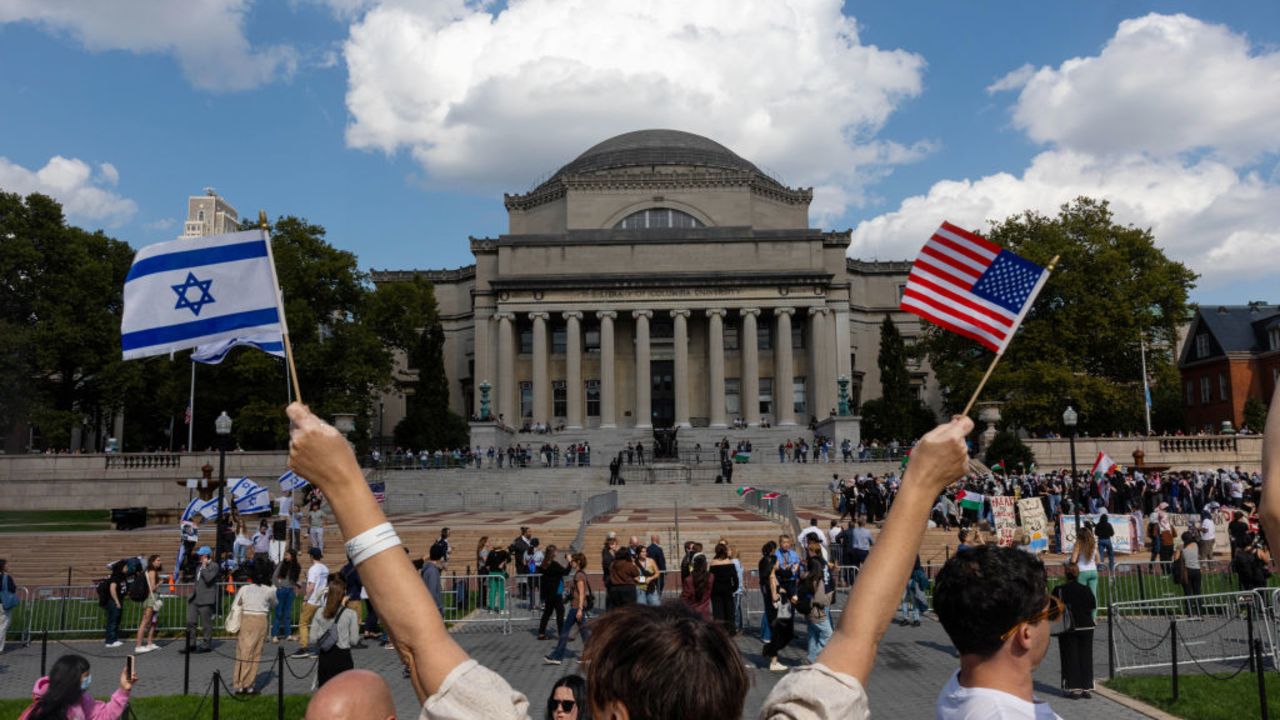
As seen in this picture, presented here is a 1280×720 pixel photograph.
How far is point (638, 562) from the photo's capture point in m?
17.0

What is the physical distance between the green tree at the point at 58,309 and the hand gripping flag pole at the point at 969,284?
49.8 m

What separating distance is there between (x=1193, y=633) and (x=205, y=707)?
15.5 metres

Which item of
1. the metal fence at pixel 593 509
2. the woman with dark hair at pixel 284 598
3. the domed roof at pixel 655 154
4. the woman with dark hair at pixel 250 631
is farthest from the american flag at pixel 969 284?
the domed roof at pixel 655 154

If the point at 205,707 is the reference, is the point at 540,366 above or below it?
above


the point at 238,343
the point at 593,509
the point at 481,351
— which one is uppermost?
the point at 481,351

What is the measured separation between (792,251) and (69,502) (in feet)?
155

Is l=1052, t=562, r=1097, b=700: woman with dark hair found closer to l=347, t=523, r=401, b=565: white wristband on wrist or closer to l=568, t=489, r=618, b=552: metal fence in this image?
l=347, t=523, r=401, b=565: white wristband on wrist

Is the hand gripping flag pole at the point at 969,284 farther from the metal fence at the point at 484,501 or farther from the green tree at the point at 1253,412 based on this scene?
the green tree at the point at 1253,412

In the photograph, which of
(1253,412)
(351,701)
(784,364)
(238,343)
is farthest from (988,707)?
(784,364)

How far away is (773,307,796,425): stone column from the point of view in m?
65.0

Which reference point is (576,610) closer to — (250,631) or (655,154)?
(250,631)

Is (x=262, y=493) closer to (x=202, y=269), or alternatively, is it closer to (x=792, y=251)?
(x=202, y=269)

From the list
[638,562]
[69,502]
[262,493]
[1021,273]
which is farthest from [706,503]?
[1021,273]

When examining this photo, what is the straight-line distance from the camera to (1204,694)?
38.6 ft
